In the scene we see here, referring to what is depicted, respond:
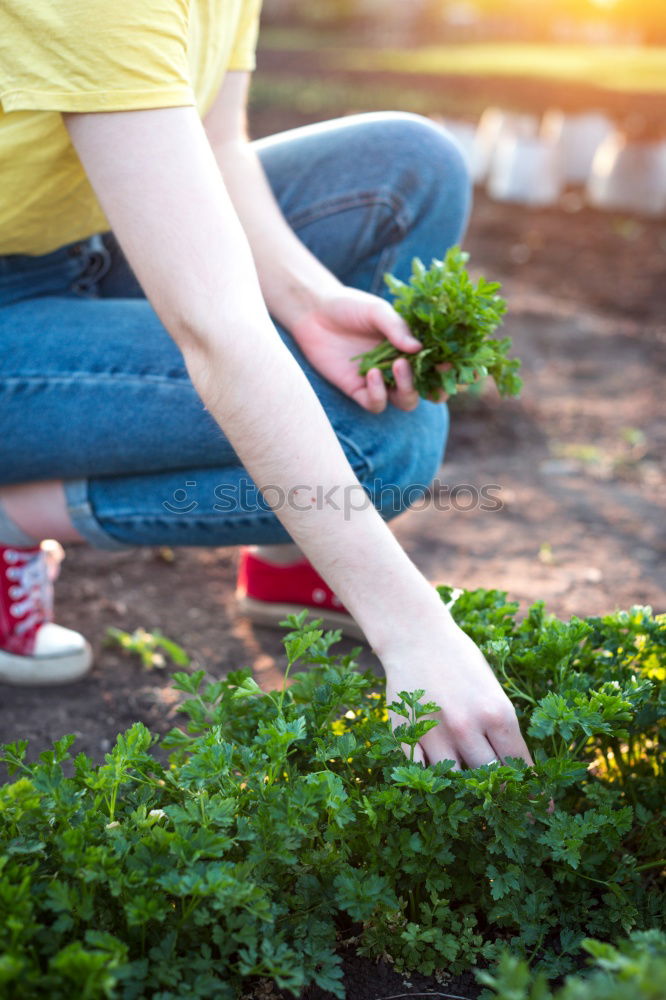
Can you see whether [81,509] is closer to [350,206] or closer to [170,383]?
[170,383]

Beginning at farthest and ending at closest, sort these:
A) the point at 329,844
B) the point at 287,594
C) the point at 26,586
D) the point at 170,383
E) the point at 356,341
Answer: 1. the point at 287,594
2. the point at 26,586
3. the point at 356,341
4. the point at 170,383
5. the point at 329,844

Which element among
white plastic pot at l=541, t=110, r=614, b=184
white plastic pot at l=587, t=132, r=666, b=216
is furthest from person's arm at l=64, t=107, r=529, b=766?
white plastic pot at l=541, t=110, r=614, b=184

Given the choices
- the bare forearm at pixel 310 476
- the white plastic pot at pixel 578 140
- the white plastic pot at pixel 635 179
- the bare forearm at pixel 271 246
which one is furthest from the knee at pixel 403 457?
the white plastic pot at pixel 578 140

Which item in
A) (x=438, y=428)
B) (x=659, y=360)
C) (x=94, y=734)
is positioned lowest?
(x=659, y=360)

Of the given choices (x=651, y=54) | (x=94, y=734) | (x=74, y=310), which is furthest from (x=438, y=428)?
(x=651, y=54)

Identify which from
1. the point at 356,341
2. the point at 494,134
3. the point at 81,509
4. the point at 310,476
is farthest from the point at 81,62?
the point at 494,134

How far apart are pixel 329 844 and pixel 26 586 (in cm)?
110

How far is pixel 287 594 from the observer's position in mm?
2480

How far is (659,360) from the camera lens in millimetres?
4473

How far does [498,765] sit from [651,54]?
71.8 feet

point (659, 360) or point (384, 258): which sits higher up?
point (384, 258)

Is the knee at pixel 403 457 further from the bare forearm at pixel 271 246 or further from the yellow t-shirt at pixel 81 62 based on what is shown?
the yellow t-shirt at pixel 81 62

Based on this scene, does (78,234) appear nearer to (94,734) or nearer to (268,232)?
(268,232)

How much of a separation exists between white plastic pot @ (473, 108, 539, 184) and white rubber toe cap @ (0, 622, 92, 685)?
6465 mm
